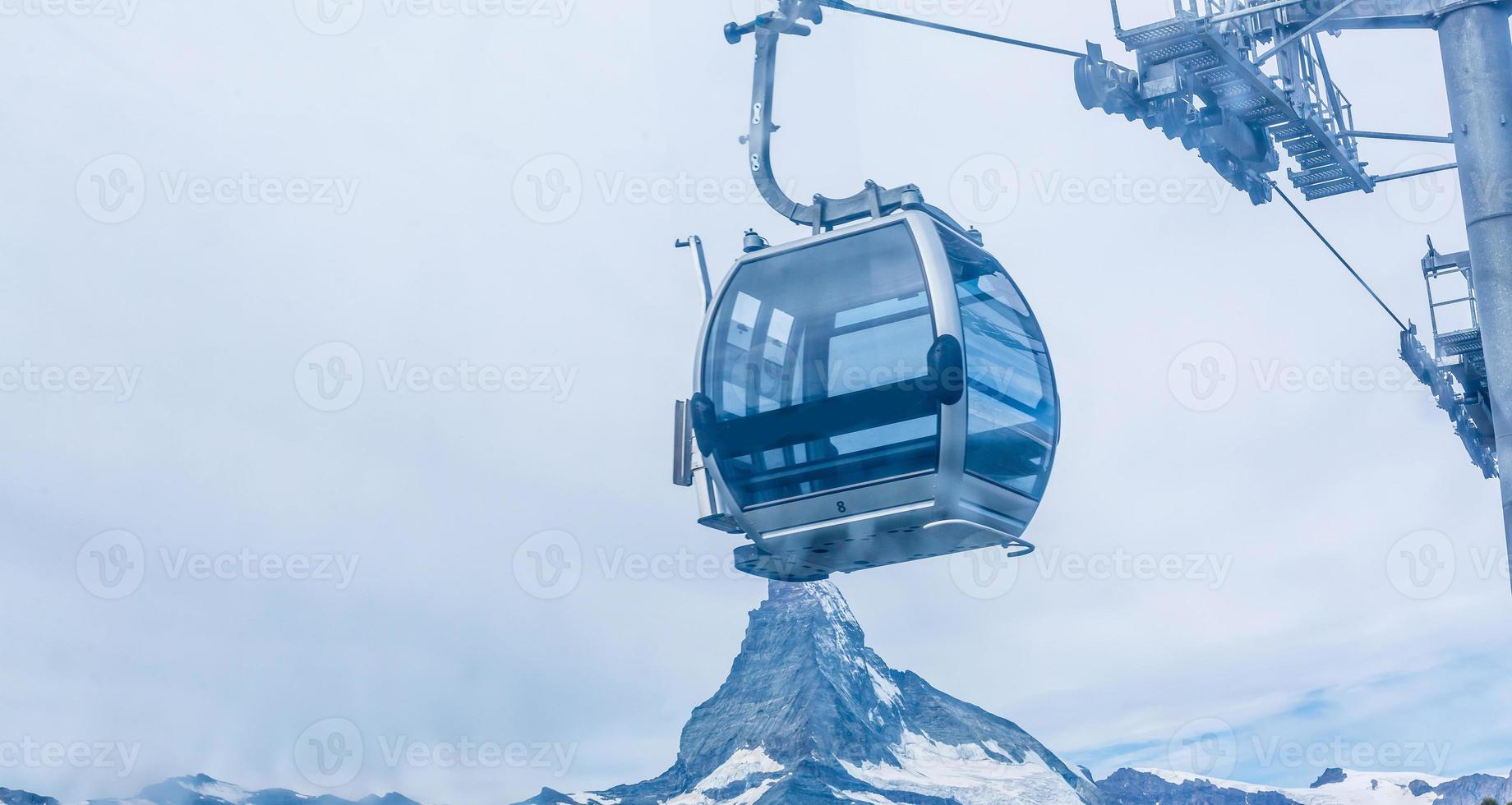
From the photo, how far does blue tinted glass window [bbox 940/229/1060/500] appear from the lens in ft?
34.1

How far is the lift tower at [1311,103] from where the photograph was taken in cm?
1088

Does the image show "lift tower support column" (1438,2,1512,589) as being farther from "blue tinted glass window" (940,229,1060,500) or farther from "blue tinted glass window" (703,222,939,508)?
"blue tinted glass window" (703,222,939,508)

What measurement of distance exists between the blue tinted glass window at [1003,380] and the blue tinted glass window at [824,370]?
0.33 m

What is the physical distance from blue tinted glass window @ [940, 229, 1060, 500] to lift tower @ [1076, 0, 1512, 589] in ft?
6.66

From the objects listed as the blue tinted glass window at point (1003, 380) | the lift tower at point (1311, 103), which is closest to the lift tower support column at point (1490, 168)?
the lift tower at point (1311, 103)

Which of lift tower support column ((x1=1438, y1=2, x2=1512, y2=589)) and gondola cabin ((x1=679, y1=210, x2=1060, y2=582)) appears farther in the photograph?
lift tower support column ((x1=1438, y1=2, x2=1512, y2=589))

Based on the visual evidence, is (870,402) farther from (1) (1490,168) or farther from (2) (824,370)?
(1) (1490,168)

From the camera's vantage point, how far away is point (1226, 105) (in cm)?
1290

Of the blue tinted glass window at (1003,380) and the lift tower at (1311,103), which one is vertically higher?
the lift tower at (1311,103)

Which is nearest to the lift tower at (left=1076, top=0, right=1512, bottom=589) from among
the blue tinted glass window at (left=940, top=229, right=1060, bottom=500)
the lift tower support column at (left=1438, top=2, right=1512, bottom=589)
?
the lift tower support column at (left=1438, top=2, right=1512, bottom=589)

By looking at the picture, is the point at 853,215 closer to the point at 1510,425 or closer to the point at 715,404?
the point at 715,404

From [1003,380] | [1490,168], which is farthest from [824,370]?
[1490,168]

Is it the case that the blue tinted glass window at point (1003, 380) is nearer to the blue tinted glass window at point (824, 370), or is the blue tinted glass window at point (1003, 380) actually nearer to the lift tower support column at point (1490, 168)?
the blue tinted glass window at point (824, 370)

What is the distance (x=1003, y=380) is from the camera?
35.1 ft
